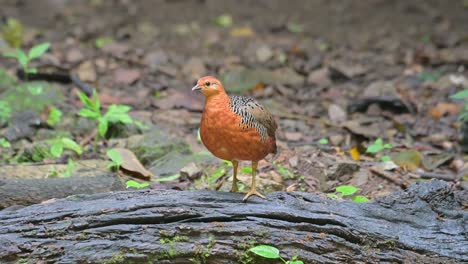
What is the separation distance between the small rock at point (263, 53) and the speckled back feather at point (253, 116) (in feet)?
15.1

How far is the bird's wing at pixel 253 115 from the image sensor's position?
414 centimetres

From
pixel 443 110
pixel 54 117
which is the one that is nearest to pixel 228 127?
pixel 54 117

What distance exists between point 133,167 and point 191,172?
46cm

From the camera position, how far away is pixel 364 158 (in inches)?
237

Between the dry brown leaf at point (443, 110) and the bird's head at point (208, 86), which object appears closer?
the bird's head at point (208, 86)

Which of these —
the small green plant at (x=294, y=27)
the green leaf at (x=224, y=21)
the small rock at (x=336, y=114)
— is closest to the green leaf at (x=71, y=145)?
the small rock at (x=336, y=114)

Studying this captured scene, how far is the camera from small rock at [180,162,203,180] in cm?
539

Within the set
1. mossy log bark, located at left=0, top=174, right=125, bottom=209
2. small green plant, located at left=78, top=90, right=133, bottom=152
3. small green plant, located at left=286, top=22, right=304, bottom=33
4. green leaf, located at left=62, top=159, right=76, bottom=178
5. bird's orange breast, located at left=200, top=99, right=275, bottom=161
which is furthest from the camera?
small green plant, located at left=286, top=22, right=304, bottom=33

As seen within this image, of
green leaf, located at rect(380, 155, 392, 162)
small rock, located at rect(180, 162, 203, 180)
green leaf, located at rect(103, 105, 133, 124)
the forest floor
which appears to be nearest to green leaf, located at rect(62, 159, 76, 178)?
the forest floor

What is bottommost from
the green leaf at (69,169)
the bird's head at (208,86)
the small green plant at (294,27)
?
the green leaf at (69,169)

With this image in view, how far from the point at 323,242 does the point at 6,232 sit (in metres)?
1.73

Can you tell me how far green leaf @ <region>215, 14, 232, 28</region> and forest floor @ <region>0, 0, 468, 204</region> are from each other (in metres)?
0.02

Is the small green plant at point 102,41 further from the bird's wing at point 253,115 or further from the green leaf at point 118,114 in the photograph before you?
the bird's wing at point 253,115

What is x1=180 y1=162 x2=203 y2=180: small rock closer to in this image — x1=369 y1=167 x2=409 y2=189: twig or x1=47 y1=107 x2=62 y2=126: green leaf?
x1=369 y1=167 x2=409 y2=189: twig
